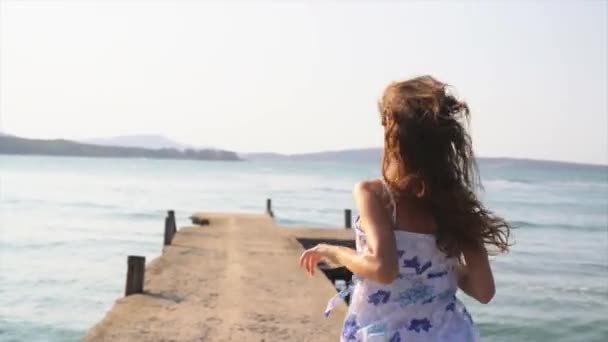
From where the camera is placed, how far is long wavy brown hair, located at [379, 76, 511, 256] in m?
3.00

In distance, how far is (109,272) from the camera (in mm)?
25344

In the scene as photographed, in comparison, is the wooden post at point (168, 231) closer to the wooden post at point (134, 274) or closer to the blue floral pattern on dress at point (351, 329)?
the wooden post at point (134, 274)

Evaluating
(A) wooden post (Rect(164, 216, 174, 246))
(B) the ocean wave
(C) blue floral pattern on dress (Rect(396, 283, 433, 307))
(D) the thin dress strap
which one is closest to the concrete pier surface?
(A) wooden post (Rect(164, 216, 174, 246))

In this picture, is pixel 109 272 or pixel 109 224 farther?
pixel 109 224

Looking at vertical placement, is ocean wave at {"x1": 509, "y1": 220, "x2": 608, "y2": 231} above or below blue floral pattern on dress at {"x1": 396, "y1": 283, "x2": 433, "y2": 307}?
below

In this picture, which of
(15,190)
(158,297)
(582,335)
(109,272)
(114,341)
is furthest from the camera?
(15,190)

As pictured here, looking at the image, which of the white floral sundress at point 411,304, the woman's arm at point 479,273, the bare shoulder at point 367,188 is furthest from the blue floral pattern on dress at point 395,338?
the bare shoulder at point 367,188

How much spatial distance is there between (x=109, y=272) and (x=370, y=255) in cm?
2323

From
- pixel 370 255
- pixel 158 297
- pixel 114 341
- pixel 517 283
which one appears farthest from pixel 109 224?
pixel 370 255

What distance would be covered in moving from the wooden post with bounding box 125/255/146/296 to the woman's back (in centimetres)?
1026

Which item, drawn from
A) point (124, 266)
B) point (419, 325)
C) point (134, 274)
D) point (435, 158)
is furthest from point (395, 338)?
point (124, 266)

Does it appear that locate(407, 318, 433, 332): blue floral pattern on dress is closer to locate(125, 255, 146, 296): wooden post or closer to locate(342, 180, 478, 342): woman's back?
locate(342, 180, 478, 342): woman's back

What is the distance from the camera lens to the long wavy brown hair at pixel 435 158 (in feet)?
9.84

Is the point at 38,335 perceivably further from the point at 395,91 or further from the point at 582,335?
the point at 395,91
